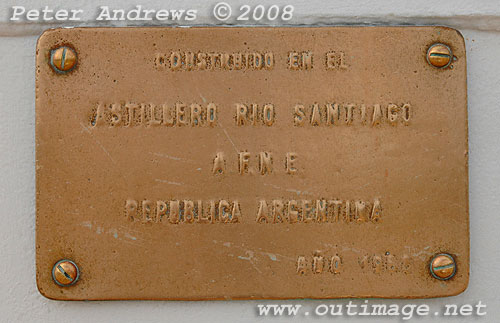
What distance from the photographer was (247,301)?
2.17 feet

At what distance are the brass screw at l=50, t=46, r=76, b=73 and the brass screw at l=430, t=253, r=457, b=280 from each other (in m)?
0.65

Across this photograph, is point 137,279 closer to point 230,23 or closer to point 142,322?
point 142,322

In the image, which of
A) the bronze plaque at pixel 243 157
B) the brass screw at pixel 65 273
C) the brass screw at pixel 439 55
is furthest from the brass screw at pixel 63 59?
the brass screw at pixel 439 55

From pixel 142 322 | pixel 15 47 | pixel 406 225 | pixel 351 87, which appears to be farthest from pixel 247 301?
pixel 15 47

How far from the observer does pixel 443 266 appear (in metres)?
0.63

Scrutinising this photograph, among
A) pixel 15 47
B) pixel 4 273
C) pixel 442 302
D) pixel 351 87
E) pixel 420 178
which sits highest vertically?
pixel 15 47

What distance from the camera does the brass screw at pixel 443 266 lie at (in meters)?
0.63

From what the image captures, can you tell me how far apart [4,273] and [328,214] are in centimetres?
54

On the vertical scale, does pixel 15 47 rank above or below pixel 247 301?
above

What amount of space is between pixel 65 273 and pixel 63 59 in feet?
1.09

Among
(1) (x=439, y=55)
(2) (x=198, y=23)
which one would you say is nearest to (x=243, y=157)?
(2) (x=198, y=23)

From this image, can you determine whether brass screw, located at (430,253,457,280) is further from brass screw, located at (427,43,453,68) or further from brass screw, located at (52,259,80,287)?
brass screw, located at (52,259,80,287)

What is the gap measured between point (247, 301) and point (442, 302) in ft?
1.05

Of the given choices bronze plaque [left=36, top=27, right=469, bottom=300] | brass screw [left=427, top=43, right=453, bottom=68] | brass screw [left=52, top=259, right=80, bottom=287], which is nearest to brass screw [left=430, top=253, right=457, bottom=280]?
bronze plaque [left=36, top=27, right=469, bottom=300]
